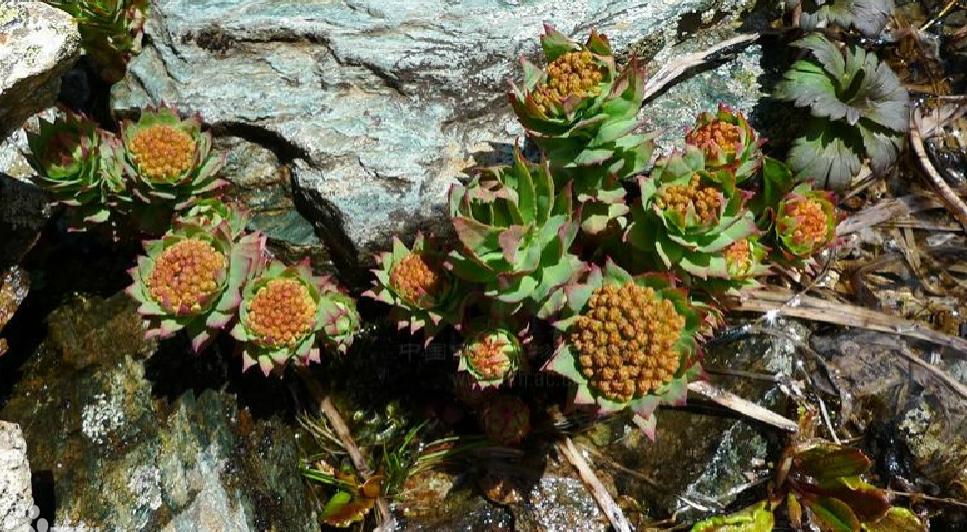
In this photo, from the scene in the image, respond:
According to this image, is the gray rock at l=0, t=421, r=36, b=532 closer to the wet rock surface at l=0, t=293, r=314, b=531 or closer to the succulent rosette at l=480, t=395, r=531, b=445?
the wet rock surface at l=0, t=293, r=314, b=531

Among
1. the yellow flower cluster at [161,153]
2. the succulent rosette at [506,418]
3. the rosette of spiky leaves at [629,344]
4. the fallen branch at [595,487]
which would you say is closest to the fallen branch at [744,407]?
the fallen branch at [595,487]

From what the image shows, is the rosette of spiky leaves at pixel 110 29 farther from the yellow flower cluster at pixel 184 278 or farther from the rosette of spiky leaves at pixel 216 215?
the yellow flower cluster at pixel 184 278

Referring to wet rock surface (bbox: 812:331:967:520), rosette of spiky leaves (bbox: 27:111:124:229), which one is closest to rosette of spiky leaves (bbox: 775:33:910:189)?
wet rock surface (bbox: 812:331:967:520)

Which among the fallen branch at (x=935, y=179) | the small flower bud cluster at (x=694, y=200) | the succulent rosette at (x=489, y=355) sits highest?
the small flower bud cluster at (x=694, y=200)

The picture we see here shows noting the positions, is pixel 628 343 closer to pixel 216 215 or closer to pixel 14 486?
pixel 216 215

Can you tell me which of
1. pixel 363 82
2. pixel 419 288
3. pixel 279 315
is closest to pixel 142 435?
pixel 279 315

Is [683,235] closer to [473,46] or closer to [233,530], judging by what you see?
[473,46]

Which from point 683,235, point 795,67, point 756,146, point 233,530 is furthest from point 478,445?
point 795,67
